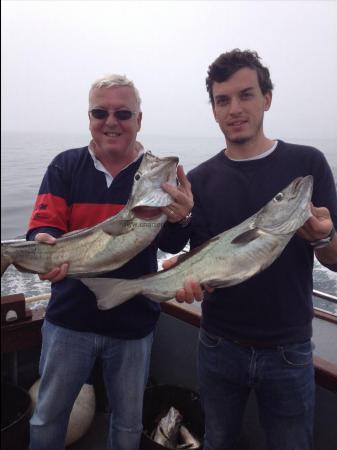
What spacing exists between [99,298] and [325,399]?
203cm

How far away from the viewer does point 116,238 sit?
2473 millimetres

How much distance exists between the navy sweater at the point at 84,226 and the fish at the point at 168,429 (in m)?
1.45

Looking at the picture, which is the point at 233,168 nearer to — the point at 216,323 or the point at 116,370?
the point at 216,323

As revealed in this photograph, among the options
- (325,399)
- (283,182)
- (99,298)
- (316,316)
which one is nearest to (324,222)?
(283,182)

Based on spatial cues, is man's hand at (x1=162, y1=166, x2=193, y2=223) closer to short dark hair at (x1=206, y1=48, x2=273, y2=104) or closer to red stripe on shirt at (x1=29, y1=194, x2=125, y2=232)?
red stripe on shirt at (x1=29, y1=194, x2=125, y2=232)

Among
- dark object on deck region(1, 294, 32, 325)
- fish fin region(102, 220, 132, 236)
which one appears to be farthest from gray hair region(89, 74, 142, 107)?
dark object on deck region(1, 294, 32, 325)

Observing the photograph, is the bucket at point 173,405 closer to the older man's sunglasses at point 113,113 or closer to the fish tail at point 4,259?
the fish tail at point 4,259

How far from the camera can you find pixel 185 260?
8.16 feet

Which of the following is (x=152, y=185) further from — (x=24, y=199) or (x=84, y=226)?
(x=24, y=199)

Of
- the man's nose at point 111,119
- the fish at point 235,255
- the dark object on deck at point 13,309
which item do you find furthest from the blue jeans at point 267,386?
the dark object on deck at point 13,309

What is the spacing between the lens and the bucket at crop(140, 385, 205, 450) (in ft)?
12.7

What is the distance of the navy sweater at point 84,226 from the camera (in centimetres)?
280

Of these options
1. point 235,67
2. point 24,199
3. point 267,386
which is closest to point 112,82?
point 235,67

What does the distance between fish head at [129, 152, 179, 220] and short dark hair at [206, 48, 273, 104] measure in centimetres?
75
